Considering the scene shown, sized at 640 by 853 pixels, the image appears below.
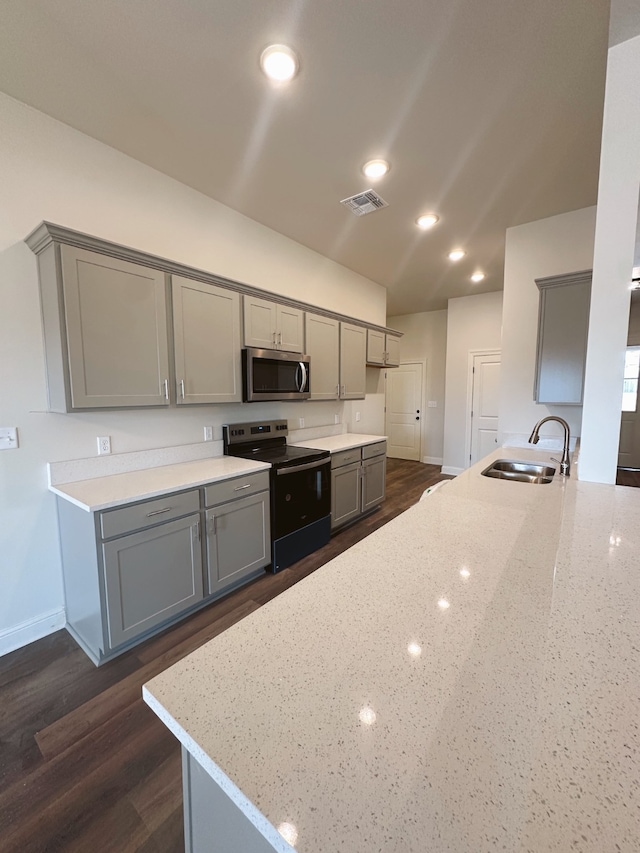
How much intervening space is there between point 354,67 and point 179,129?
1.04m

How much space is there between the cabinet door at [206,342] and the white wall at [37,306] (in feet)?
1.07

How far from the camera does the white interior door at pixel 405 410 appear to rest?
6578 mm

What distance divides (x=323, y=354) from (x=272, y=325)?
2.44ft

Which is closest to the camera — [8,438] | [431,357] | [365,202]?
[8,438]

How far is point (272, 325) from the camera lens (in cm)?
295

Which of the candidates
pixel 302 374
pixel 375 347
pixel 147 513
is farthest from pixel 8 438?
pixel 375 347

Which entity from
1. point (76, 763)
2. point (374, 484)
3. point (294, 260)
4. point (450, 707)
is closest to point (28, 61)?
point (294, 260)

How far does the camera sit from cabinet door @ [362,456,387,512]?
379 cm

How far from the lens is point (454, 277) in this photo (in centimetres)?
454

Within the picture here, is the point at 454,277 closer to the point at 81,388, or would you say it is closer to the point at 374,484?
the point at 374,484

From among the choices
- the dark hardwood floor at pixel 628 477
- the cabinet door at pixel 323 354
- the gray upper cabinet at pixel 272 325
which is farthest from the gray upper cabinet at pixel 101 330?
the dark hardwood floor at pixel 628 477

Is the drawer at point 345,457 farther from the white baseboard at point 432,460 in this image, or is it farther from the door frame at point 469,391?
the white baseboard at point 432,460

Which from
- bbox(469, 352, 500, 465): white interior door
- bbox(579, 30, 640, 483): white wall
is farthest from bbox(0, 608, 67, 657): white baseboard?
bbox(469, 352, 500, 465): white interior door

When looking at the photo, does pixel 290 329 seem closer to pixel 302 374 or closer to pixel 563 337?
pixel 302 374
